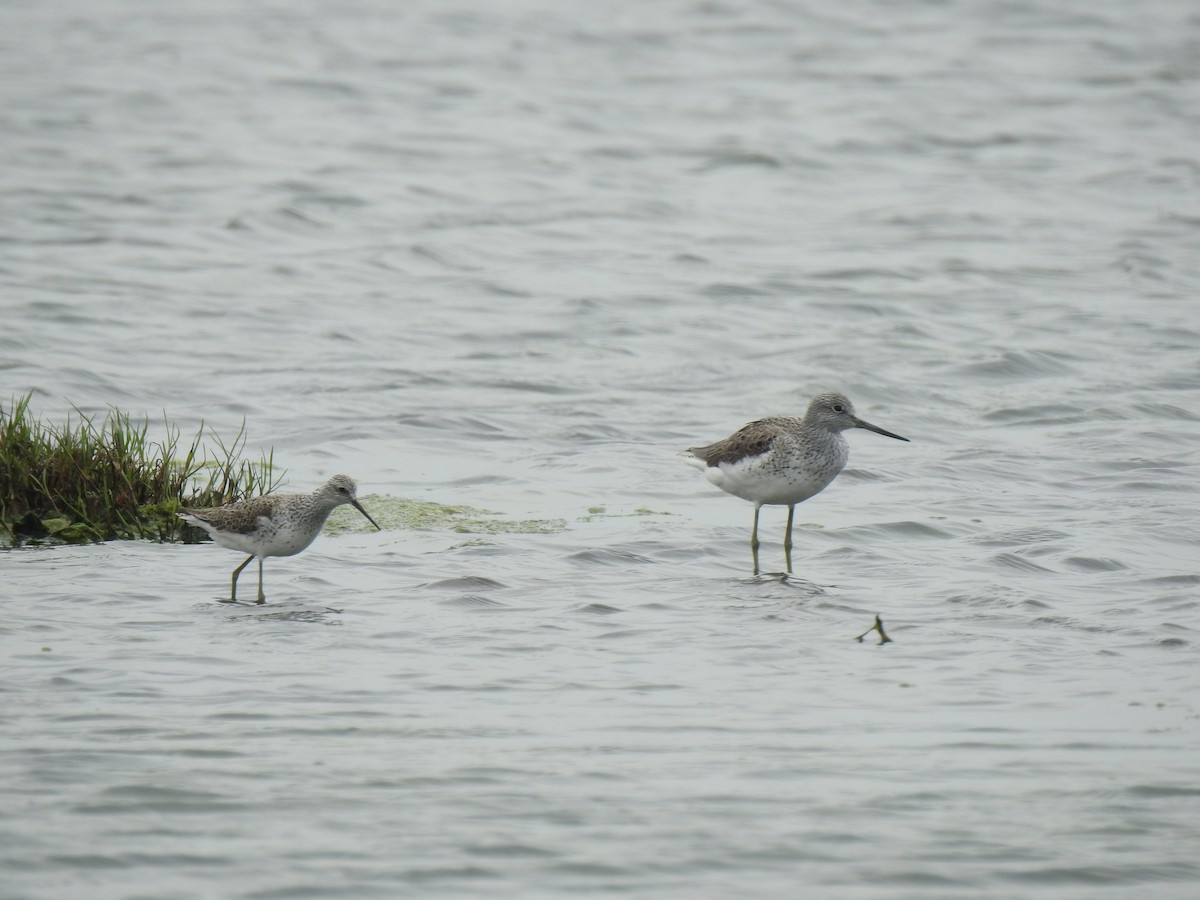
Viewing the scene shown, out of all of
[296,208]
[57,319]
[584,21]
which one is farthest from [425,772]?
[584,21]

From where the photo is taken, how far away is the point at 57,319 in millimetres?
20797

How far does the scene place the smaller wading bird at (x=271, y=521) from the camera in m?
11.0

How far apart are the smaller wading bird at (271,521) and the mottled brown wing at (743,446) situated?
10.3ft

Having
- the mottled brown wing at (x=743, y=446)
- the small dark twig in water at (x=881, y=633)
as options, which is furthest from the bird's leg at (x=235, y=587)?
the small dark twig in water at (x=881, y=633)

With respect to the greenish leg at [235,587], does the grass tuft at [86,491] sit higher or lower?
higher

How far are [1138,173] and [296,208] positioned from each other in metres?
16.0

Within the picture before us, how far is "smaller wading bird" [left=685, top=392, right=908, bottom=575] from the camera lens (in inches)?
499

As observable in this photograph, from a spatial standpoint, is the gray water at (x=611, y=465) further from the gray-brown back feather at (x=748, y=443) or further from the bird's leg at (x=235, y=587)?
the gray-brown back feather at (x=748, y=443)

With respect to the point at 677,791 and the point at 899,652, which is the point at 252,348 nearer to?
the point at 899,652

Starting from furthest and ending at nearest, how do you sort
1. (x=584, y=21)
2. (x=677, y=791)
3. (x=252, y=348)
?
(x=584, y=21) < (x=252, y=348) < (x=677, y=791)

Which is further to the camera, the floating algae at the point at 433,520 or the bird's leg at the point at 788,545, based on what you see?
the floating algae at the point at 433,520

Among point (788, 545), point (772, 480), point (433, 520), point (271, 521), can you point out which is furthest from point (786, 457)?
point (271, 521)

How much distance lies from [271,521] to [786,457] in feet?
13.1

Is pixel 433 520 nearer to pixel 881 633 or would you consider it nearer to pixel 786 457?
pixel 786 457
